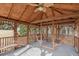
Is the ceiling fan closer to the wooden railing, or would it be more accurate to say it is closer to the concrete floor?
the concrete floor

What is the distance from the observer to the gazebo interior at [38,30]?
2719 millimetres

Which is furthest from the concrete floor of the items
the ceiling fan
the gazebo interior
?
the ceiling fan

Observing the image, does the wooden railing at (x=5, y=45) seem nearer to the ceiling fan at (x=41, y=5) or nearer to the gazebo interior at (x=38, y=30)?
the gazebo interior at (x=38, y=30)

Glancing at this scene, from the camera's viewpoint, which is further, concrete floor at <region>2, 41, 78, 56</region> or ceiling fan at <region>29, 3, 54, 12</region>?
concrete floor at <region>2, 41, 78, 56</region>

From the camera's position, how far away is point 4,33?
279cm

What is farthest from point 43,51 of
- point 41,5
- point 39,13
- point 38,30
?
point 41,5

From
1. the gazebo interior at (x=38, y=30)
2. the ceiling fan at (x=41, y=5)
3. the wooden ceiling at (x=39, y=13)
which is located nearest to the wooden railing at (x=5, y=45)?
the gazebo interior at (x=38, y=30)

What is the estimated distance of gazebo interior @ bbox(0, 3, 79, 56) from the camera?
2.72 meters

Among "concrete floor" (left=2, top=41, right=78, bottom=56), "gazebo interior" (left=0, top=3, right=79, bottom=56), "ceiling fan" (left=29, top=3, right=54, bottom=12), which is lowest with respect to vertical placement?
"concrete floor" (left=2, top=41, right=78, bottom=56)

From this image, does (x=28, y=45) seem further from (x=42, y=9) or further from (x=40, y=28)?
(x=42, y=9)

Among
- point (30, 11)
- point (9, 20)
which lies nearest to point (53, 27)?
point (30, 11)

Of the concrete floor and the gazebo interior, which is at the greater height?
the gazebo interior

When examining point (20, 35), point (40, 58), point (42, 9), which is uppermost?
point (42, 9)

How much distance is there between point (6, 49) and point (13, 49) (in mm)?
120
